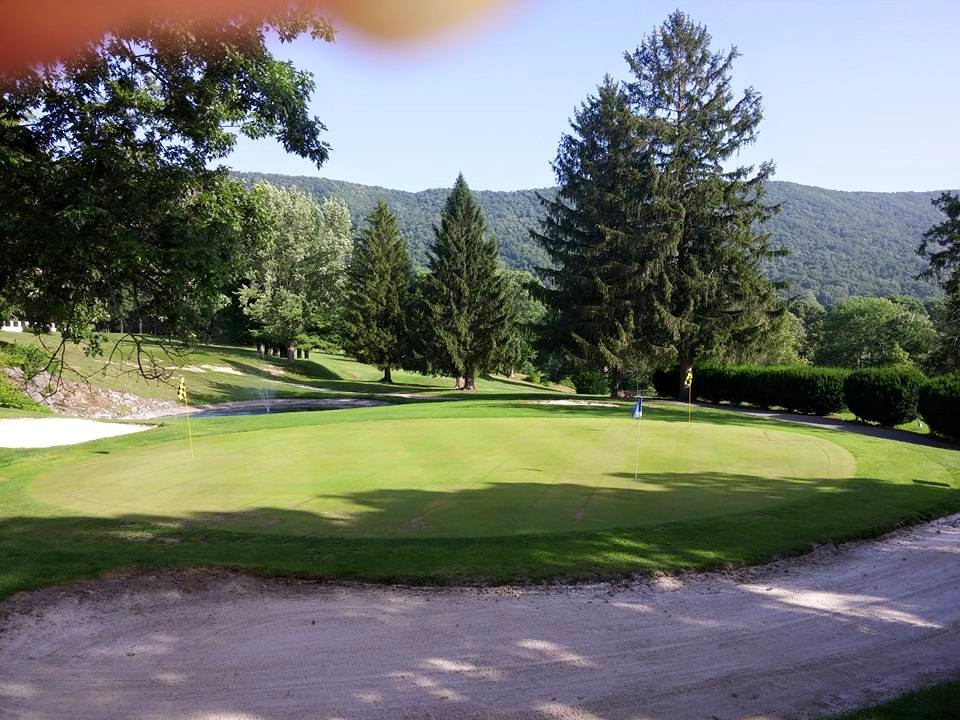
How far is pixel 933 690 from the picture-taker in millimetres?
4629

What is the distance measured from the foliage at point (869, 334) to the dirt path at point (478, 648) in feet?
248

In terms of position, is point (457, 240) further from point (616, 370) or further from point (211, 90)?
point (211, 90)

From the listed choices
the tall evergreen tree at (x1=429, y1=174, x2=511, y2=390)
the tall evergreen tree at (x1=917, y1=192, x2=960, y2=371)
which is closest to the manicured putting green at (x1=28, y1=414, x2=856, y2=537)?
the tall evergreen tree at (x1=917, y1=192, x2=960, y2=371)

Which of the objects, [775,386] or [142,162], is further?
[775,386]

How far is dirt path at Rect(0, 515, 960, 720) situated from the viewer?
15.1 ft

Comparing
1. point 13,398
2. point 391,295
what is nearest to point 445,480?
point 13,398

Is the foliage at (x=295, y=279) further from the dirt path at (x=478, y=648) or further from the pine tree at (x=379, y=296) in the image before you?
the dirt path at (x=478, y=648)

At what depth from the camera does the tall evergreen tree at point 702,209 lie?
33156 mm

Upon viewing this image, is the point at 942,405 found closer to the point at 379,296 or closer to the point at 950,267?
the point at 950,267

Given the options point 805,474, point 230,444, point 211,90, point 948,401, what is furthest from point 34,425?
point 948,401

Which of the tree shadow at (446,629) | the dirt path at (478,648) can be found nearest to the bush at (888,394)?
the tree shadow at (446,629)

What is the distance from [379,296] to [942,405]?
38367 mm

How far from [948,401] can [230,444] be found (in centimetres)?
2136

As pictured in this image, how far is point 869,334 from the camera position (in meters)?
80.9
